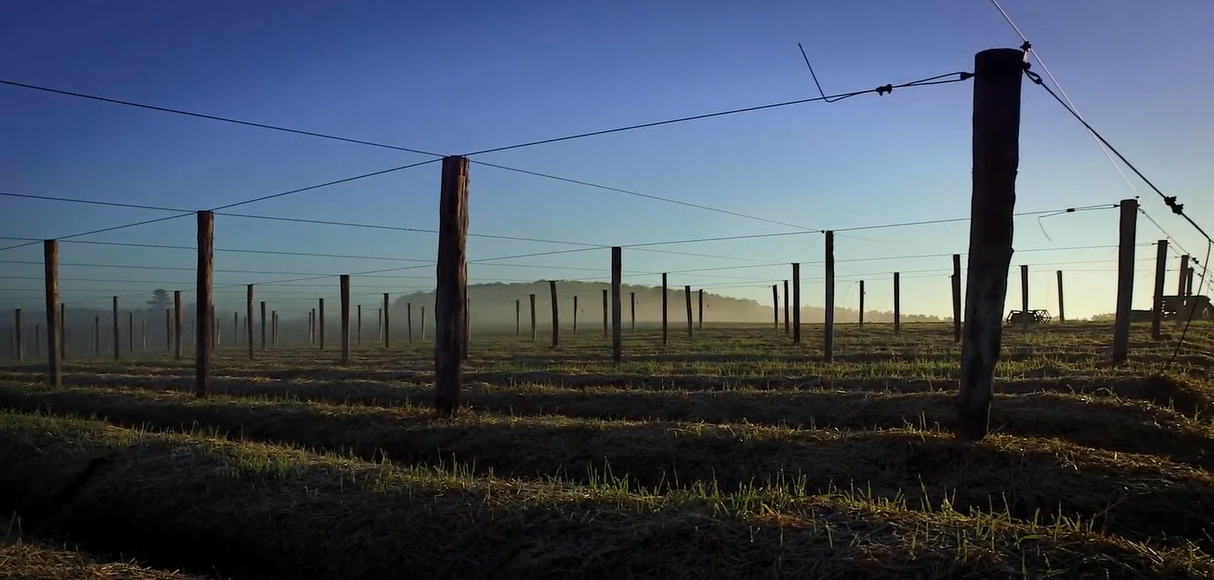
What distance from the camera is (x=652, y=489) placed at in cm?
896

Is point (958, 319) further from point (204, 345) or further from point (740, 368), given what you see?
point (204, 345)

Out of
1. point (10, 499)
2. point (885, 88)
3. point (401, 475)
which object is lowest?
point (10, 499)

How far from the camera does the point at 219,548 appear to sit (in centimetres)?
760

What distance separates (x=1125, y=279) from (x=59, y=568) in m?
20.9

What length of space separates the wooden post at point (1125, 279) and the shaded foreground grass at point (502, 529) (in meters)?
14.8

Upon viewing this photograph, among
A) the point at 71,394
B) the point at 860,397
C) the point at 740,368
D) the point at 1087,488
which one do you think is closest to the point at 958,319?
the point at 740,368

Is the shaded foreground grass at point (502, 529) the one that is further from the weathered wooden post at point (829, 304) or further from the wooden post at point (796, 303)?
the wooden post at point (796, 303)

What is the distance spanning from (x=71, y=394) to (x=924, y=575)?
2076 cm

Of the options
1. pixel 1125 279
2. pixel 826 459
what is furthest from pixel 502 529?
pixel 1125 279

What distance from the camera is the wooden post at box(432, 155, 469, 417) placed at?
43.1 ft

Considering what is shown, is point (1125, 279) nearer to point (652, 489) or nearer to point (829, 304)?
point (829, 304)

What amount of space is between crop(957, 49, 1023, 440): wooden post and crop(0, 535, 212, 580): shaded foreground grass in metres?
7.55

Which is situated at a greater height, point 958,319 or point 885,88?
point 885,88

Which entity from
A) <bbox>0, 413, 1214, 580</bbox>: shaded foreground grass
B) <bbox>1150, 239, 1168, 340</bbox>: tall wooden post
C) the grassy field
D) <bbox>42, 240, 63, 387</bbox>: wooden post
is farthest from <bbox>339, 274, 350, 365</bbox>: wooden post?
<bbox>1150, 239, 1168, 340</bbox>: tall wooden post
